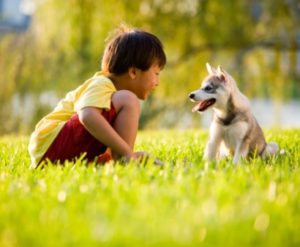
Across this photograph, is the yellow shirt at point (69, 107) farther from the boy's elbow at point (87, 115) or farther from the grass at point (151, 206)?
the grass at point (151, 206)

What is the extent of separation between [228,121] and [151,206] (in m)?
1.74

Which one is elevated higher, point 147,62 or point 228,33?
point 228,33

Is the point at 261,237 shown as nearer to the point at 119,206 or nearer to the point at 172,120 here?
the point at 119,206

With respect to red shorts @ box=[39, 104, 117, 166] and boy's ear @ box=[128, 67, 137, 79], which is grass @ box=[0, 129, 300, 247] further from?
boy's ear @ box=[128, 67, 137, 79]

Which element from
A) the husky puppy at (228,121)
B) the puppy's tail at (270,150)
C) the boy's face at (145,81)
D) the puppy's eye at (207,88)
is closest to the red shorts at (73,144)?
the boy's face at (145,81)

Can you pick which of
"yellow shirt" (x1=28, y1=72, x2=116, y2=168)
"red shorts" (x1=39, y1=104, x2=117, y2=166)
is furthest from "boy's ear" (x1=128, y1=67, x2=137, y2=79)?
"red shorts" (x1=39, y1=104, x2=117, y2=166)

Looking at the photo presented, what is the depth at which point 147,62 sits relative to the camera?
11.7 ft

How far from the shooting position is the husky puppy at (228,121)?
3.71 m

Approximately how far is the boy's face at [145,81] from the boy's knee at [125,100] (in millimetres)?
235

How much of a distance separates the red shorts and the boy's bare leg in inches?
2.6

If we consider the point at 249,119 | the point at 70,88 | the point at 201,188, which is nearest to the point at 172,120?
the point at 70,88

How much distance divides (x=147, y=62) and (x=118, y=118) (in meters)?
0.40

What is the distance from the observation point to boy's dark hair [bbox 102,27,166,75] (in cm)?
353

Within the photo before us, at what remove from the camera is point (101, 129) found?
324cm
